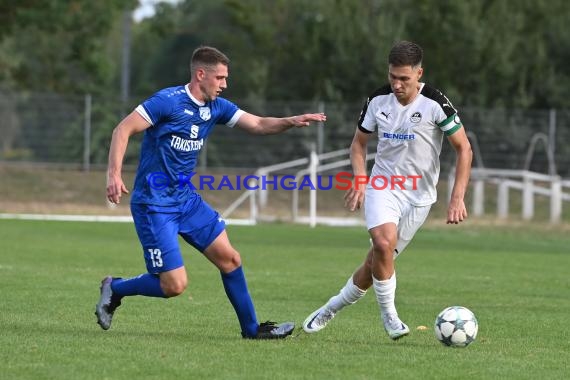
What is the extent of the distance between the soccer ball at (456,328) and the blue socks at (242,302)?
127 centimetres

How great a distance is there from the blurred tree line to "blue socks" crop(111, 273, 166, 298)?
82.6ft

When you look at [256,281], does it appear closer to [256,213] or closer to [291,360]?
[291,360]

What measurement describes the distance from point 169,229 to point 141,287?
0.50m

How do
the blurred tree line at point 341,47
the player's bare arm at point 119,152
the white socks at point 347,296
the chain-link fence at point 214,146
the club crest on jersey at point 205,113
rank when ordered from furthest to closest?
1. the blurred tree line at point 341,47
2. the chain-link fence at point 214,146
3. the white socks at point 347,296
4. the club crest on jersey at point 205,113
5. the player's bare arm at point 119,152

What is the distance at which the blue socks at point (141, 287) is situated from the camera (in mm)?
8188

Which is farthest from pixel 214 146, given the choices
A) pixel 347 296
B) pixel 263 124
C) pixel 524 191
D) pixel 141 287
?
pixel 141 287

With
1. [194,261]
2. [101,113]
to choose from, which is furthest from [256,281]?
[101,113]

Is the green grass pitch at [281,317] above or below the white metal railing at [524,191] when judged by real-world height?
below

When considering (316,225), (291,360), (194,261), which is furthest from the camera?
(316,225)

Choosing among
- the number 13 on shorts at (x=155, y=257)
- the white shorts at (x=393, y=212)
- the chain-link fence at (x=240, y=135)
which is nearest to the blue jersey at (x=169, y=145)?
the number 13 on shorts at (x=155, y=257)

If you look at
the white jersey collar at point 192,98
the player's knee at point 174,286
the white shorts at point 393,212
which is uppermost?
the white jersey collar at point 192,98

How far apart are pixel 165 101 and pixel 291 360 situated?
2.00 meters

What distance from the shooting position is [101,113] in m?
32.4

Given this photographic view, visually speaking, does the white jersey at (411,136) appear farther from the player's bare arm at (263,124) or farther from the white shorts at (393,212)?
the player's bare arm at (263,124)
